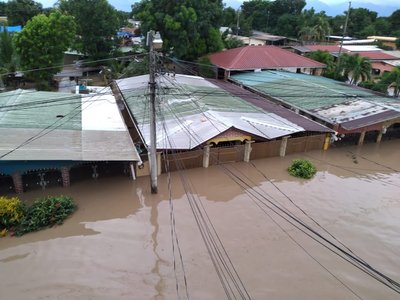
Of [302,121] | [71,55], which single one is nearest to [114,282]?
[302,121]

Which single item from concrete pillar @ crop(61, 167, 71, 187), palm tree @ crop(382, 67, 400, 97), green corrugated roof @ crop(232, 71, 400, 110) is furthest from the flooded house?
palm tree @ crop(382, 67, 400, 97)

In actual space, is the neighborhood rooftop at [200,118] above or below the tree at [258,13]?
below

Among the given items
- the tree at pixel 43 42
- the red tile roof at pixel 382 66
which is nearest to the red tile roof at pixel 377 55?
the red tile roof at pixel 382 66

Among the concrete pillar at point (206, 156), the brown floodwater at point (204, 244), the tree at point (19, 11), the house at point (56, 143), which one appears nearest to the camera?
the brown floodwater at point (204, 244)

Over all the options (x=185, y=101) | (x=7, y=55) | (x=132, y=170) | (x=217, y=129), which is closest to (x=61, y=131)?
(x=132, y=170)

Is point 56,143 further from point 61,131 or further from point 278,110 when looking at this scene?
point 278,110

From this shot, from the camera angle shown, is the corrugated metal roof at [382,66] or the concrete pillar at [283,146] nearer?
the concrete pillar at [283,146]

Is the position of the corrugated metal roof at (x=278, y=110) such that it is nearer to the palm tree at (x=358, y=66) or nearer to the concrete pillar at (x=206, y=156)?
the concrete pillar at (x=206, y=156)

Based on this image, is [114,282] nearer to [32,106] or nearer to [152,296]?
[152,296]
